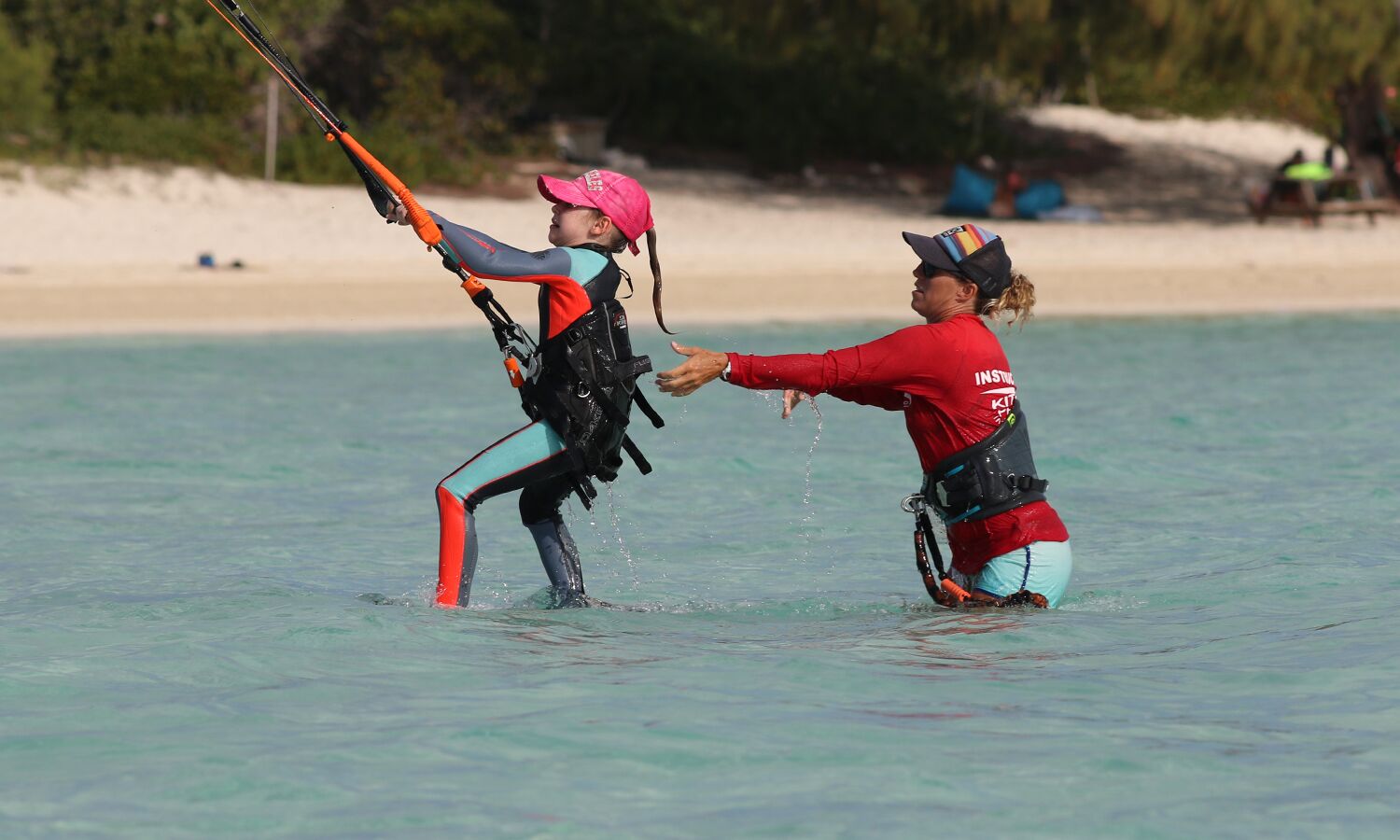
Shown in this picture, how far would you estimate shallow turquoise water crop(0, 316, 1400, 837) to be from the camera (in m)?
5.32

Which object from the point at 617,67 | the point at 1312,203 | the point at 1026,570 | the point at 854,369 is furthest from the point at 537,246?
the point at 854,369

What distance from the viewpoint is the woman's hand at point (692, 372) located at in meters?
6.22

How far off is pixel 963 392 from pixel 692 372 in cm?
96

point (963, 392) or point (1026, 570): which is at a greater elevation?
point (963, 392)

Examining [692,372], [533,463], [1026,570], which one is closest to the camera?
[692,372]

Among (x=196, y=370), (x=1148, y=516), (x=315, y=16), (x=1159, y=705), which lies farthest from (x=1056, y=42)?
(x=1159, y=705)

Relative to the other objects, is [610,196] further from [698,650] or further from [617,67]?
[617,67]

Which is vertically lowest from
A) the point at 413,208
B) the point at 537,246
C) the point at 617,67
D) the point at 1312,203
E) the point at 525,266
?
the point at 537,246

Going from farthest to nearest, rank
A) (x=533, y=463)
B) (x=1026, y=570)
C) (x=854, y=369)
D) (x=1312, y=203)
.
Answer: (x=1312, y=203)
(x=533, y=463)
(x=1026, y=570)
(x=854, y=369)

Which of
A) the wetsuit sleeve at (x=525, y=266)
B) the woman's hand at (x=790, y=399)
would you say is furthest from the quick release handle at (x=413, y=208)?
the woman's hand at (x=790, y=399)

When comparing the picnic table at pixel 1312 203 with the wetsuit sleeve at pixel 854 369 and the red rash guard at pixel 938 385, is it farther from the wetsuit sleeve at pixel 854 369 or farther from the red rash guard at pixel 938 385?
the wetsuit sleeve at pixel 854 369

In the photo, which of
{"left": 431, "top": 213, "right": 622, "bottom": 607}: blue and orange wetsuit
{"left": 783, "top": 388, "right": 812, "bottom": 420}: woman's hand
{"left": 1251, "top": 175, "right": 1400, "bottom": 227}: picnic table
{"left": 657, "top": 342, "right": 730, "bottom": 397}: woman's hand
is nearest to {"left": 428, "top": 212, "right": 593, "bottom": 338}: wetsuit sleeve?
{"left": 431, "top": 213, "right": 622, "bottom": 607}: blue and orange wetsuit

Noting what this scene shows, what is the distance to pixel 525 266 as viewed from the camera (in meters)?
6.84

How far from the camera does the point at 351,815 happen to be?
518cm
